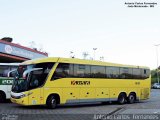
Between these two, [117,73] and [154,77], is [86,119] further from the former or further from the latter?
[154,77]

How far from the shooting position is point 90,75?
2377cm

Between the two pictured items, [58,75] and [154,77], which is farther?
[154,77]

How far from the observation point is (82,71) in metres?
23.2

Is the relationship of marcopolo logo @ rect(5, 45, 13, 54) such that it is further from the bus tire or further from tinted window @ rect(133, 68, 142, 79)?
tinted window @ rect(133, 68, 142, 79)

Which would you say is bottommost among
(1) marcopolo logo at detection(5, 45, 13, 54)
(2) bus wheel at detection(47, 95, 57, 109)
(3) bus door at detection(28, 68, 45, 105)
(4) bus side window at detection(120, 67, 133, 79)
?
(2) bus wheel at detection(47, 95, 57, 109)

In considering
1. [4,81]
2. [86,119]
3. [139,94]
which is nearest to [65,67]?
[4,81]

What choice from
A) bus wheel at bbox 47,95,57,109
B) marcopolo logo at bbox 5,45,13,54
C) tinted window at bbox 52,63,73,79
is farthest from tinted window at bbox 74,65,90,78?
marcopolo logo at bbox 5,45,13,54

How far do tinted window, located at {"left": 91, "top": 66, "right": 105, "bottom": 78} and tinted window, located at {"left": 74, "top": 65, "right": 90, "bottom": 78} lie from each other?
0.52 metres

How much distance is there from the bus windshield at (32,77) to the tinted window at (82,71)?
219 centimetres

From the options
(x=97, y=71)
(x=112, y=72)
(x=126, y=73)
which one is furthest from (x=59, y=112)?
(x=126, y=73)

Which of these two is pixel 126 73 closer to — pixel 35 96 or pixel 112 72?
pixel 112 72

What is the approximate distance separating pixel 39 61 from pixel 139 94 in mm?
11054

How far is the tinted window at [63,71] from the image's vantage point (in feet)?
69.6

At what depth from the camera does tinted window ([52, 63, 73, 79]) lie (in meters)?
21.2
